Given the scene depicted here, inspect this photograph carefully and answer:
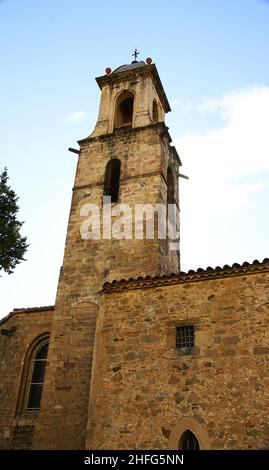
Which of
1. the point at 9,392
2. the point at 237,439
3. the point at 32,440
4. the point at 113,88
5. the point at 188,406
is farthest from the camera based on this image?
the point at 113,88

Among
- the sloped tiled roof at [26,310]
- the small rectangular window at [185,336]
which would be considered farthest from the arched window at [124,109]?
the small rectangular window at [185,336]

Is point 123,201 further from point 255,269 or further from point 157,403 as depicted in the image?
point 157,403

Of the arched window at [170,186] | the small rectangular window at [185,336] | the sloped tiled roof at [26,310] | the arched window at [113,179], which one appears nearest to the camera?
the small rectangular window at [185,336]

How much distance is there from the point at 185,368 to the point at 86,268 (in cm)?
550

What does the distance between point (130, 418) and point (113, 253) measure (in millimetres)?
5588

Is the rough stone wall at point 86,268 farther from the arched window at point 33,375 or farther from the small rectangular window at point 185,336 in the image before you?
the small rectangular window at point 185,336

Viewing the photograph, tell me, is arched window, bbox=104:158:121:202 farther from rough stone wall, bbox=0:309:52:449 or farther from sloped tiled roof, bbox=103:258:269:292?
sloped tiled roof, bbox=103:258:269:292

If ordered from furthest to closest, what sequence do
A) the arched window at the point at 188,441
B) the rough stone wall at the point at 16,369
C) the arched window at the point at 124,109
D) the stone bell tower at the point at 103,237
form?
the arched window at the point at 124,109, the rough stone wall at the point at 16,369, the stone bell tower at the point at 103,237, the arched window at the point at 188,441

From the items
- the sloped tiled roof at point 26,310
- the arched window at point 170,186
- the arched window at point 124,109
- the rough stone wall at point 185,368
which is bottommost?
the rough stone wall at point 185,368

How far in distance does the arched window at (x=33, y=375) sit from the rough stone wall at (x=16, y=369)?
0.39 ft

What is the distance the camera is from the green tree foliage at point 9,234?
14609 millimetres

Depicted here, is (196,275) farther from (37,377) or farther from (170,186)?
(170,186)
